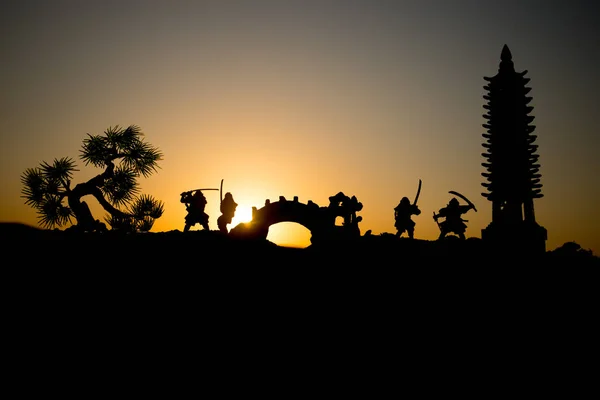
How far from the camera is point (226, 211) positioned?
24.3 m

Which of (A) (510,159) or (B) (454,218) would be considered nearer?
(B) (454,218)

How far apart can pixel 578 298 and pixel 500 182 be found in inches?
536

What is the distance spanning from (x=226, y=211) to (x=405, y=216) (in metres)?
8.11

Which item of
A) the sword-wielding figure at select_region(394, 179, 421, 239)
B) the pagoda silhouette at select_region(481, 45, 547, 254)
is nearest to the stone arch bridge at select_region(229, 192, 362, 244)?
the sword-wielding figure at select_region(394, 179, 421, 239)

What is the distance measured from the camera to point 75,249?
21.5 m

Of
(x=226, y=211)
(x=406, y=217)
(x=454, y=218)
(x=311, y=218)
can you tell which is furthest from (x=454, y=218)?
(x=226, y=211)

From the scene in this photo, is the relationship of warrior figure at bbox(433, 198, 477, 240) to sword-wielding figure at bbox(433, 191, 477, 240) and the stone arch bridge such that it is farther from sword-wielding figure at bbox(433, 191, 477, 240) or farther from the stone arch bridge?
the stone arch bridge

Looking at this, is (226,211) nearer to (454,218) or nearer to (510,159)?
(454,218)

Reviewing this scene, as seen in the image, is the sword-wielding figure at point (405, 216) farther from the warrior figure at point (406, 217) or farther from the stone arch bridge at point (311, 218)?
the stone arch bridge at point (311, 218)

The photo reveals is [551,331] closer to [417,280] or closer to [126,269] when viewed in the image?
[417,280]

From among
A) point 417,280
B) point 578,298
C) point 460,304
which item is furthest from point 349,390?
point 578,298

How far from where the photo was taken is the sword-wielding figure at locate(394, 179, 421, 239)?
24781mm

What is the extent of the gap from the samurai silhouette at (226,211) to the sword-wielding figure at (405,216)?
7461 mm

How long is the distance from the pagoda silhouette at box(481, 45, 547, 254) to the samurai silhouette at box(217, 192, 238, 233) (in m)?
13.9
